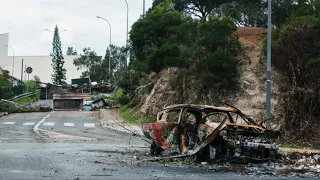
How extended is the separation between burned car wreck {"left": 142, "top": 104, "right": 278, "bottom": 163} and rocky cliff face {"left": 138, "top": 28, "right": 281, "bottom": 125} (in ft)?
36.2

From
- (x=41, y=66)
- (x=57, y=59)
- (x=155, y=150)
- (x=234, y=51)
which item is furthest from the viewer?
(x=41, y=66)

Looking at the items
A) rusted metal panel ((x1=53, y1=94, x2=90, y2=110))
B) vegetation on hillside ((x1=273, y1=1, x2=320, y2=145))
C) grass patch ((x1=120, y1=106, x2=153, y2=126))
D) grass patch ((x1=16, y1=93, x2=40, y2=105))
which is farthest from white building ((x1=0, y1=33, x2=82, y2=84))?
vegetation on hillside ((x1=273, y1=1, x2=320, y2=145))

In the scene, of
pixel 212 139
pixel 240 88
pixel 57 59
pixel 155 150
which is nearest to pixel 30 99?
pixel 57 59

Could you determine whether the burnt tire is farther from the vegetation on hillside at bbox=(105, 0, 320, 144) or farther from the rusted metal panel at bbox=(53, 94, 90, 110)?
the rusted metal panel at bbox=(53, 94, 90, 110)

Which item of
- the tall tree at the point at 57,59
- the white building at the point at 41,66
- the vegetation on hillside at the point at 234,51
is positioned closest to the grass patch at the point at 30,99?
the tall tree at the point at 57,59

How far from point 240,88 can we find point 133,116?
1125 cm

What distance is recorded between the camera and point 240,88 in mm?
28344

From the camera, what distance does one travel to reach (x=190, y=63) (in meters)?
31.5

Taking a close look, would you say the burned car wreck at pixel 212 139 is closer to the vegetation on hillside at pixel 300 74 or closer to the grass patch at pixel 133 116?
the vegetation on hillside at pixel 300 74

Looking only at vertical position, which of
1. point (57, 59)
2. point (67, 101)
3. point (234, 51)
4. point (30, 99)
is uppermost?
point (57, 59)

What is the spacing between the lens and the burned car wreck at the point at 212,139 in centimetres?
1363

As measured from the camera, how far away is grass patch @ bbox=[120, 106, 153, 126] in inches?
1374

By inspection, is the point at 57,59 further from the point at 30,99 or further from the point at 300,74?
the point at 300,74

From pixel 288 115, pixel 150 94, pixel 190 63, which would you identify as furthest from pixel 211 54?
pixel 150 94
